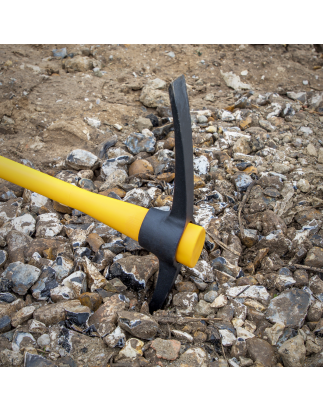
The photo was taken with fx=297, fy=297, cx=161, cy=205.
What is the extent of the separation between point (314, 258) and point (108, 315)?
1.28 meters

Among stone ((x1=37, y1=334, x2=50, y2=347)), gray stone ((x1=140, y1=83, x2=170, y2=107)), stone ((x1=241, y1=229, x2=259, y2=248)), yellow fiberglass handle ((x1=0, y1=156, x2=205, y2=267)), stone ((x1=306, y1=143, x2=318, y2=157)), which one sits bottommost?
stone ((x1=37, y1=334, x2=50, y2=347))

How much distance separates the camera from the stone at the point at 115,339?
56.1 inches

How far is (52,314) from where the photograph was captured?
4.99 feet

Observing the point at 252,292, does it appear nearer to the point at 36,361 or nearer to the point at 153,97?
the point at 36,361

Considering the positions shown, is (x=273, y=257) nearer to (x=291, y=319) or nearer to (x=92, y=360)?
(x=291, y=319)

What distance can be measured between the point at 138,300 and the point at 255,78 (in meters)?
3.20

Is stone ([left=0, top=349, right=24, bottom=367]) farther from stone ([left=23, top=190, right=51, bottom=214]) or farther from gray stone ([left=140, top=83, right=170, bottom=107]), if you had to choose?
gray stone ([left=140, top=83, right=170, bottom=107])

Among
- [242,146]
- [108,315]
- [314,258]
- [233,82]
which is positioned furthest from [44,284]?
[233,82]

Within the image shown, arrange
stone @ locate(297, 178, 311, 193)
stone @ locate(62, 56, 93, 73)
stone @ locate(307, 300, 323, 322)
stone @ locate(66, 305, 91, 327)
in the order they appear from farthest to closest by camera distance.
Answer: stone @ locate(62, 56, 93, 73), stone @ locate(297, 178, 311, 193), stone @ locate(307, 300, 323, 322), stone @ locate(66, 305, 91, 327)

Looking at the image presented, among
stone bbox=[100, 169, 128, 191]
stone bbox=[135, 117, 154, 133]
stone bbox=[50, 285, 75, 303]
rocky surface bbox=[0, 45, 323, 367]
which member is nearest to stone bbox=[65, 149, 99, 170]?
rocky surface bbox=[0, 45, 323, 367]

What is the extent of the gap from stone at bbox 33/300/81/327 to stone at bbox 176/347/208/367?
0.62 meters

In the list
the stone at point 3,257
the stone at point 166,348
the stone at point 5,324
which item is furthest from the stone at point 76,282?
the stone at point 166,348

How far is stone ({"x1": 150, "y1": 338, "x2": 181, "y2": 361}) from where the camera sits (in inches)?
53.9

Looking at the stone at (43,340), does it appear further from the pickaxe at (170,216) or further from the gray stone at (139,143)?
the gray stone at (139,143)
